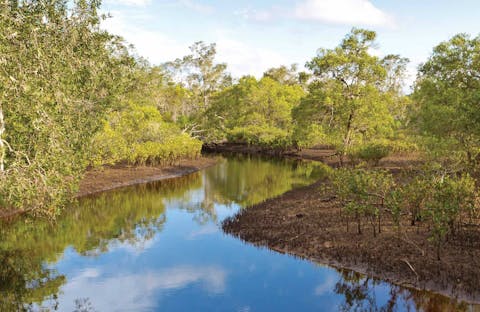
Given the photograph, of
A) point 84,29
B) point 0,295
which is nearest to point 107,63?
point 84,29

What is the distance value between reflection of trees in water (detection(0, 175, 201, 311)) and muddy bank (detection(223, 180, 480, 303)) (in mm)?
6236

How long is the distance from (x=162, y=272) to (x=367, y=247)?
8.82 meters

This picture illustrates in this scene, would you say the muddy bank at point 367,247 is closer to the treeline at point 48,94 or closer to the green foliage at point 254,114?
the treeline at point 48,94

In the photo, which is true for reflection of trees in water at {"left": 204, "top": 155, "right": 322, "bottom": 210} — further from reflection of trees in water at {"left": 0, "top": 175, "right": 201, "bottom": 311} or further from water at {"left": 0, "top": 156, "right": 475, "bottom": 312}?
reflection of trees in water at {"left": 0, "top": 175, "right": 201, "bottom": 311}

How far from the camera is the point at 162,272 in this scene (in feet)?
57.2

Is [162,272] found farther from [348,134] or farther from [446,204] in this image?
[348,134]

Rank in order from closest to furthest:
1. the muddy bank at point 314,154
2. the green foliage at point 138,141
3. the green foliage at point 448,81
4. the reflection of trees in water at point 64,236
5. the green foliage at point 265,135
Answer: the reflection of trees in water at point 64,236
the green foliage at point 448,81
the green foliage at point 138,141
the muddy bank at point 314,154
the green foliage at point 265,135

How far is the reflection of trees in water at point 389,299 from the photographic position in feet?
43.9

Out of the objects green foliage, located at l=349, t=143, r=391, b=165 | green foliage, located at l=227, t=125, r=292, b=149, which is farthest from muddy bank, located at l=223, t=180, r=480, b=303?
green foliage, located at l=227, t=125, r=292, b=149

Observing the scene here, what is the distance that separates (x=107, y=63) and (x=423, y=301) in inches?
640

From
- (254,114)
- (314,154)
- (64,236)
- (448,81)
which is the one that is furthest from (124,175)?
(254,114)

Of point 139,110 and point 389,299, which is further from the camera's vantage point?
point 139,110

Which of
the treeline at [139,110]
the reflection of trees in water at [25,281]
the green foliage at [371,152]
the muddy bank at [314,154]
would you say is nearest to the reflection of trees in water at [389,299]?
the treeline at [139,110]

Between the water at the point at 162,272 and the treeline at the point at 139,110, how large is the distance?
110 inches
